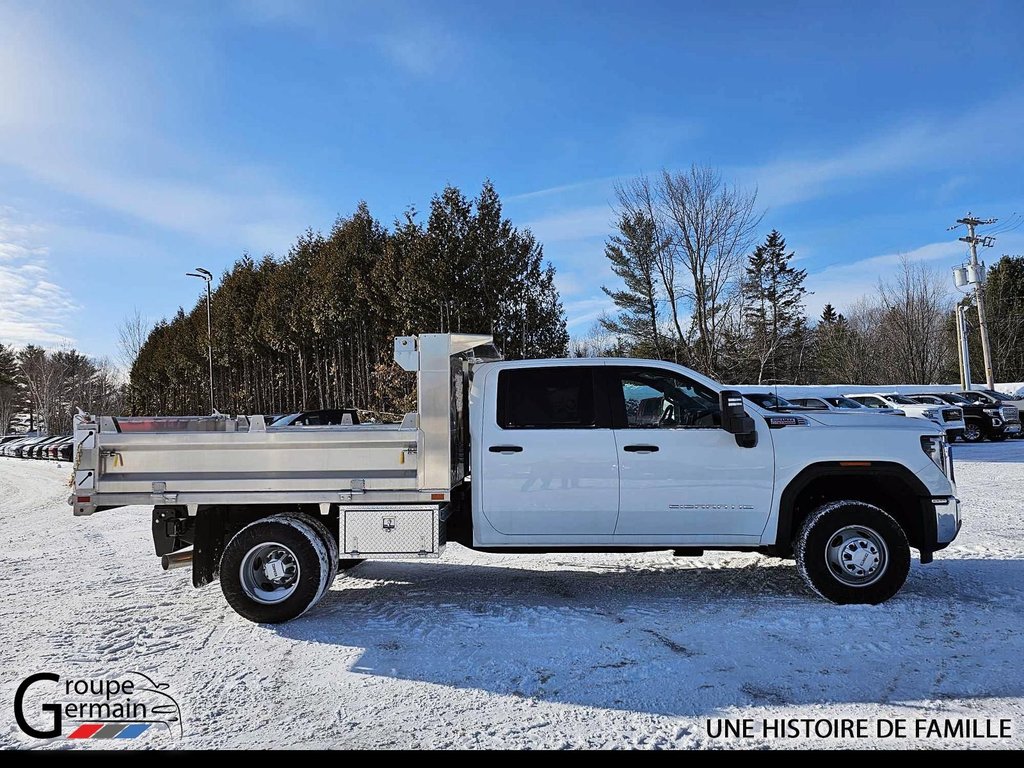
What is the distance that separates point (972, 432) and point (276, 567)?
25798 mm

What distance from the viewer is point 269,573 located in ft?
18.0

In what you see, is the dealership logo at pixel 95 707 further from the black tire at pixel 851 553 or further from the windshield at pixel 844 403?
the windshield at pixel 844 403

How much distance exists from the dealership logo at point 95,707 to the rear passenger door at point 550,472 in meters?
2.53

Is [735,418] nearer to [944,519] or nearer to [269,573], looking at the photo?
[944,519]

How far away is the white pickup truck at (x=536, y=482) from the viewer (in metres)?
5.38

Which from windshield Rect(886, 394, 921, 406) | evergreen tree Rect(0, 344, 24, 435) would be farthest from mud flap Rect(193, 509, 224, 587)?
evergreen tree Rect(0, 344, 24, 435)

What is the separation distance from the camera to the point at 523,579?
21.9 ft

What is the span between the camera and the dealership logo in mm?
3730

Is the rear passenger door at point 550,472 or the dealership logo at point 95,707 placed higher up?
the rear passenger door at point 550,472

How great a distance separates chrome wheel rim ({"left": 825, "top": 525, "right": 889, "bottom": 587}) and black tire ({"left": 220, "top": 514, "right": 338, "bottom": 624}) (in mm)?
4008

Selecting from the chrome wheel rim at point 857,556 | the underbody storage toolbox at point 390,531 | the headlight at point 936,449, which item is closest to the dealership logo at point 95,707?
the underbody storage toolbox at point 390,531

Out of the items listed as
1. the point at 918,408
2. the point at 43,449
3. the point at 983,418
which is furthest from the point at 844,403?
the point at 43,449

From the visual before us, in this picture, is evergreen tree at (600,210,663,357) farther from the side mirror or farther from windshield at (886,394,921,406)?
the side mirror

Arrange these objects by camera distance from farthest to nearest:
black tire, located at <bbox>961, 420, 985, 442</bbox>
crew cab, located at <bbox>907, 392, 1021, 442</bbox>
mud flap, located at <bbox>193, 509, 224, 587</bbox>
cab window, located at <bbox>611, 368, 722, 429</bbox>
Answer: black tire, located at <bbox>961, 420, 985, 442</bbox> < crew cab, located at <bbox>907, 392, 1021, 442</bbox> < mud flap, located at <bbox>193, 509, 224, 587</bbox> < cab window, located at <bbox>611, 368, 722, 429</bbox>
